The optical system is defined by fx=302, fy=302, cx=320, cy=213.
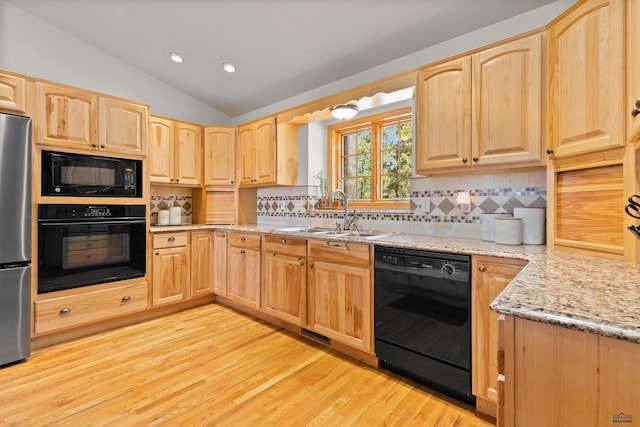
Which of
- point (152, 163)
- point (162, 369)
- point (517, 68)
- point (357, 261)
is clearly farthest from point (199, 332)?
point (517, 68)

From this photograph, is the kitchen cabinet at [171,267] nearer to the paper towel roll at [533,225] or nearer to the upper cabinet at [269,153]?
the upper cabinet at [269,153]

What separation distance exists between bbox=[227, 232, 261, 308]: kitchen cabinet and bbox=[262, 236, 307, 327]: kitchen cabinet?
0.39 ft

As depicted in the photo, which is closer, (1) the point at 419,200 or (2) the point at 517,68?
(2) the point at 517,68

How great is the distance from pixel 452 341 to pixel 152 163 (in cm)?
326

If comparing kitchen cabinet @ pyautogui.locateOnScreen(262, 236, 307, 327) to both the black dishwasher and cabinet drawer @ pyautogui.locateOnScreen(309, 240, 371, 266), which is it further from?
the black dishwasher

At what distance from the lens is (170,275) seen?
10.3 ft

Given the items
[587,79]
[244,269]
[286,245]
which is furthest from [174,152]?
[587,79]

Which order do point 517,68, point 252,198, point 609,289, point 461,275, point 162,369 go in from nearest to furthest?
point 609,289 → point 461,275 → point 517,68 → point 162,369 → point 252,198

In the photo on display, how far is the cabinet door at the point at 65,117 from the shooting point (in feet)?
7.89

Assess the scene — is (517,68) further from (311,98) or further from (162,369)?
(162,369)

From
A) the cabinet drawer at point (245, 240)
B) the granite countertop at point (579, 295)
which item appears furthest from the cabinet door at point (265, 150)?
the granite countertop at point (579, 295)

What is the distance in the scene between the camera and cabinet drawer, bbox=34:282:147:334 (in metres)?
2.40

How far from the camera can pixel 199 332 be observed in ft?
8.89

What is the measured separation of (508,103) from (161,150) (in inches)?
128
